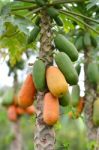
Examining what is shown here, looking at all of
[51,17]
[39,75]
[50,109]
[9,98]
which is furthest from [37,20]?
[9,98]

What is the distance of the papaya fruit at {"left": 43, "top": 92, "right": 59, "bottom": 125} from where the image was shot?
3346 mm

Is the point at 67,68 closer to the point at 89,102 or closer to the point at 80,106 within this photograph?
the point at 89,102

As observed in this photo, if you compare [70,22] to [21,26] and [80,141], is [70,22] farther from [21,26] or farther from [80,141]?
[80,141]

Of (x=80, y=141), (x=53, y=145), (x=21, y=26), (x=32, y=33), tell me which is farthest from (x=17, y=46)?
(x=80, y=141)

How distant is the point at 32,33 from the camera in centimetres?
382

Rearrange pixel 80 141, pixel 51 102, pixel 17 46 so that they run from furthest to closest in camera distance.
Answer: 1. pixel 80 141
2. pixel 17 46
3. pixel 51 102

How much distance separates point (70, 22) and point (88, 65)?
69 centimetres

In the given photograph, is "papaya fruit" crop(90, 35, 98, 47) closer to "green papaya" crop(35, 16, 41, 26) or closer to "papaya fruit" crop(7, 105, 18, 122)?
"green papaya" crop(35, 16, 41, 26)

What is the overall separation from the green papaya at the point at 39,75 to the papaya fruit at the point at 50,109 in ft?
0.26

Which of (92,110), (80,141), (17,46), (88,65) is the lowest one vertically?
(80,141)

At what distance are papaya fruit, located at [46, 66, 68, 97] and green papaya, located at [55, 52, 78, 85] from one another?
50 mm

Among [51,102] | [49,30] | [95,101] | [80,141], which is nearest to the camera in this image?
[51,102]

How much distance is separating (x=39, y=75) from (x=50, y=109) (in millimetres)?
273

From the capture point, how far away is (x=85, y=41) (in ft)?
16.0
